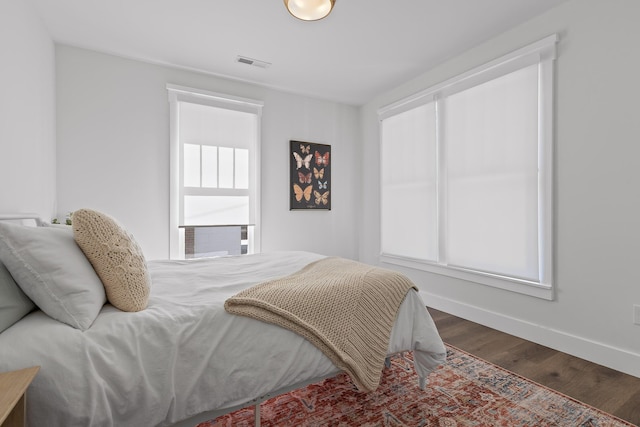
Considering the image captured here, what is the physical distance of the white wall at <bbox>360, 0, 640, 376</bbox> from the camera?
6.79 feet

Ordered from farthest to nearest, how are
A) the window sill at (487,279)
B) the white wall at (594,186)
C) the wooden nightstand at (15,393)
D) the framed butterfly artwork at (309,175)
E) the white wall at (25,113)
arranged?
the framed butterfly artwork at (309,175)
the window sill at (487,279)
the white wall at (594,186)
the white wall at (25,113)
the wooden nightstand at (15,393)

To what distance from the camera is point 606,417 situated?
5.30 ft

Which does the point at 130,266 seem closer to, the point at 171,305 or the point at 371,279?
the point at 171,305

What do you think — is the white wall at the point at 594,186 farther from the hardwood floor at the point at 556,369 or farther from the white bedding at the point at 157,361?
the white bedding at the point at 157,361

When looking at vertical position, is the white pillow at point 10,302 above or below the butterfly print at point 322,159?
below

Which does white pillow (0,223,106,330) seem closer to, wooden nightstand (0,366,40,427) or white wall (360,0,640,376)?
wooden nightstand (0,366,40,427)

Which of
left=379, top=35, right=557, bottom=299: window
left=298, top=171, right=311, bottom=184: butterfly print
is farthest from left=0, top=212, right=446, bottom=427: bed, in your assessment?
left=298, top=171, right=311, bottom=184: butterfly print

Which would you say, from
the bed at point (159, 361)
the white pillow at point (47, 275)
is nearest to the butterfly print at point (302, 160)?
the bed at point (159, 361)

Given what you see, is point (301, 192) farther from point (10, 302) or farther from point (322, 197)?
point (10, 302)

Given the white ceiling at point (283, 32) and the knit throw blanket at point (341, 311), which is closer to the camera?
the knit throw blanket at point (341, 311)

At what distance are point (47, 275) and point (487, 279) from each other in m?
3.14

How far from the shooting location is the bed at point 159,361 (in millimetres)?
937

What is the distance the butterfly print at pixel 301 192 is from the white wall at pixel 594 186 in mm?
2573

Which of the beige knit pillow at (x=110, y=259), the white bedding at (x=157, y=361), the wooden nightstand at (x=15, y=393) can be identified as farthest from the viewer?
the beige knit pillow at (x=110, y=259)
